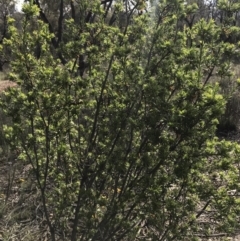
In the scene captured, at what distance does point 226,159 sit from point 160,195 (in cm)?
49

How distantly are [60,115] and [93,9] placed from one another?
0.78m

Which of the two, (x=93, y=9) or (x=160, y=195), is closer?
(x=160, y=195)

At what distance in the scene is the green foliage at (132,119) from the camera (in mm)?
2545

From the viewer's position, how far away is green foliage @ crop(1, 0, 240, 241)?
2545 millimetres

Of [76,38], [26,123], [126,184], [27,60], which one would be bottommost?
[126,184]

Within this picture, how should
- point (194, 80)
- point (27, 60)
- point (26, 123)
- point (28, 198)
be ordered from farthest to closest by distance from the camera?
1. point (28, 198)
2. point (26, 123)
3. point (27, 60)
4. point (194, 80)

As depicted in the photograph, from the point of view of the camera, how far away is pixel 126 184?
3051 mm

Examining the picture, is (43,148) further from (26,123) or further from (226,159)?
(226,159)

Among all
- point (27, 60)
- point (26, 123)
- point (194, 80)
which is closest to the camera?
point (194, 80)

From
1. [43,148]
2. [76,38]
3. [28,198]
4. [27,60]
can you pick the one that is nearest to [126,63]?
[76,38]

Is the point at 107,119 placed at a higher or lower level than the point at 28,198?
higher

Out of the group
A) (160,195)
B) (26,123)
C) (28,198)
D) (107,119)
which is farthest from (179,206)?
(28,198)

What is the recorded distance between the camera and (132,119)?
2.66 m

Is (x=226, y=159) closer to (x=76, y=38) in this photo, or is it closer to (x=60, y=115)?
(x=60, y=115)
